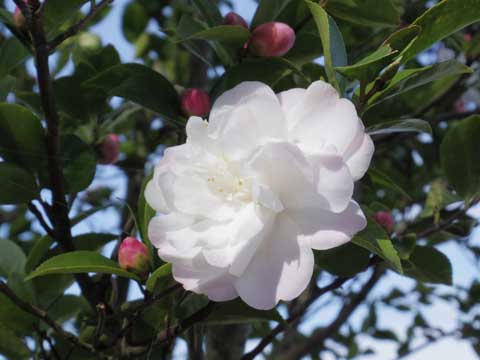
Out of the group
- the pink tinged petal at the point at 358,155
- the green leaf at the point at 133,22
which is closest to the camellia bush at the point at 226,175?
the pink tinged petal at the point at 358,155

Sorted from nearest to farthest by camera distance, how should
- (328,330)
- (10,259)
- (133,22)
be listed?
(10,259) < (328,330) < (133,22)

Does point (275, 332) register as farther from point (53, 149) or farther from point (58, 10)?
point (58, 10)

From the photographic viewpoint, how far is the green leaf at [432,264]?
3.55 ft

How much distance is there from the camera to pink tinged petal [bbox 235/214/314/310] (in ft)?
2.31

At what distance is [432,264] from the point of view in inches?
43.1

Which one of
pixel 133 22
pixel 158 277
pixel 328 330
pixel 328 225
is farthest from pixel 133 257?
pixel 133 22

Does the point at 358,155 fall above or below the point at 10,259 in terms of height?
above

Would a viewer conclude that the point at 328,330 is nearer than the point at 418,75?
No

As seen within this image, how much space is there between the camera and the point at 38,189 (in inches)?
38.8

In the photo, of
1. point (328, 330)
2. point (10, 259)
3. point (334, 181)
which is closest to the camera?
point (334, 181)

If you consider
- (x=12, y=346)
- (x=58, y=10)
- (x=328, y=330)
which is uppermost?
(x=58, y=10)

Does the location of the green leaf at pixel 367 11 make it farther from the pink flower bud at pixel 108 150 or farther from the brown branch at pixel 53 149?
the pink flower bud at pixel 108 150

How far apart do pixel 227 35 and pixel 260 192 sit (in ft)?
1.05

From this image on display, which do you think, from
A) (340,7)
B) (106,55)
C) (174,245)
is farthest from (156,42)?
(174,245)
